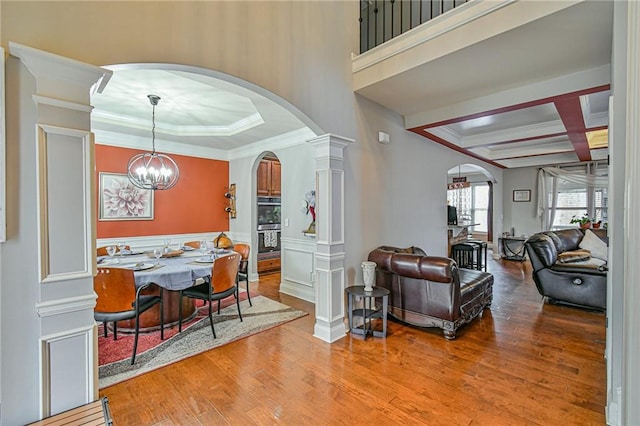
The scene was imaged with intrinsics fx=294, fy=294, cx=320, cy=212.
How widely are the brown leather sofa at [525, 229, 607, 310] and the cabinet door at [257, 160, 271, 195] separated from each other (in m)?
4.81

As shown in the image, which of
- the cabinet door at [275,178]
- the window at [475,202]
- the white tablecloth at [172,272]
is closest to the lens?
the white tablecloth at [172,272]

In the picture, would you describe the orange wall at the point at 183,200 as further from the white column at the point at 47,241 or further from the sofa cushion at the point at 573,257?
the sofa cushion at the point at 573,257

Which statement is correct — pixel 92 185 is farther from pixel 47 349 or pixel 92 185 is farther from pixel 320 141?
pixel 320 141

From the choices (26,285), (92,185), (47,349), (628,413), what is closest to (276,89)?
(92,185)

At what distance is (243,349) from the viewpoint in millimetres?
3014

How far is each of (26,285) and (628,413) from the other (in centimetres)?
255

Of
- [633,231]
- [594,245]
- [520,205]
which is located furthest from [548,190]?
[633,231]

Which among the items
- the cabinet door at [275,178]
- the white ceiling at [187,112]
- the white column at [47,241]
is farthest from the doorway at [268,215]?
the white column at [47,241]

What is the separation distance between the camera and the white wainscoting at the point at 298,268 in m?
4.75

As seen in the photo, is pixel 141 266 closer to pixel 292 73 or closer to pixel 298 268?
pixel 298 268

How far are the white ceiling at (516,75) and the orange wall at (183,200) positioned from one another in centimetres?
389

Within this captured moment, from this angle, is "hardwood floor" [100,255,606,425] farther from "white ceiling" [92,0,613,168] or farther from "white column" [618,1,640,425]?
"white ceiling" [92,0,613,168]

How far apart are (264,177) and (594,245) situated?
241 inches

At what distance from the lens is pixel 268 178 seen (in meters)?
6.40
